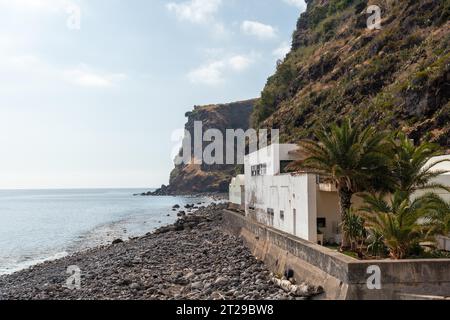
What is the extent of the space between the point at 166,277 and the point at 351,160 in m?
10.3

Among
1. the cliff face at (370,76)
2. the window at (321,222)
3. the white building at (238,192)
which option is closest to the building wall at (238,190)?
the white building at (238,192)

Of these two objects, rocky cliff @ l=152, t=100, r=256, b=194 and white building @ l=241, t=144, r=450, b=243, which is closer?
white building @ l=241, t=144, r=450, b=243

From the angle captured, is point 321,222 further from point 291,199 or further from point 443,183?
point 443,183

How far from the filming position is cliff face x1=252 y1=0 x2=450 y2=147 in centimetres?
4400

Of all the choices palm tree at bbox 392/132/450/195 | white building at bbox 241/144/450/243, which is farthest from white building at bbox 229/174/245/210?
palm tree at bbox 392/132/450/195

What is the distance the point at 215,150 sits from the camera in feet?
533

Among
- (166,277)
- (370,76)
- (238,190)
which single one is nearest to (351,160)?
(166,277)

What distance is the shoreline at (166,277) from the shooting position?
19469 mm

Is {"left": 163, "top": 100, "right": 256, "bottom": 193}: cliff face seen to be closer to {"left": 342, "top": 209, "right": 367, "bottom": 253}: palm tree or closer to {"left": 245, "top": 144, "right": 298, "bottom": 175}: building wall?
{"left": 245, "top": 144, "right": 298, "bottom": 175}: building wall

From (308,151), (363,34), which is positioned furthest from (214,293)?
(363,34)

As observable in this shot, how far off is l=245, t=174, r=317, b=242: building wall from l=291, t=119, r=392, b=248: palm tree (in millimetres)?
1466

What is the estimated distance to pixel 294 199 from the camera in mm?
23719

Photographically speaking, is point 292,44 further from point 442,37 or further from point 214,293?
point 214,293

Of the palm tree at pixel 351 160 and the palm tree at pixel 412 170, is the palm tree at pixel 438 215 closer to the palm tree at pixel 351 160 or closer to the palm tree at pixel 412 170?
the palm tree at pixel 412 170
